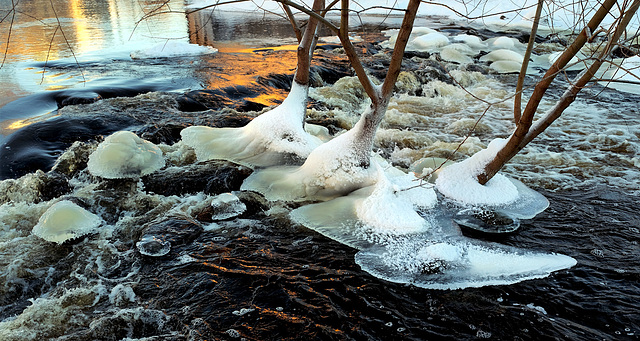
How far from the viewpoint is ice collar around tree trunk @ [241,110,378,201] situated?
366cm

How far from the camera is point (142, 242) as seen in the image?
324cm

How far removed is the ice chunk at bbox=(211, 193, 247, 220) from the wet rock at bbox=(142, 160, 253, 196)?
1.12 ft

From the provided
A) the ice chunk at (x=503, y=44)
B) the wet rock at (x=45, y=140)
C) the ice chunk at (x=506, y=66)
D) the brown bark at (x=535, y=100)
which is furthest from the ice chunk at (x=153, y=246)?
the ice chunk at (x=503, y=44)

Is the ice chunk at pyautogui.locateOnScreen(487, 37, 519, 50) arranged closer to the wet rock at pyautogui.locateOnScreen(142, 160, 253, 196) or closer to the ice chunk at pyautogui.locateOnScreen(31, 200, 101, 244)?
the wet rock at pyautogui.locateOnScreen(142, 160, 253, 196)

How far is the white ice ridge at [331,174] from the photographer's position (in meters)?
3.69

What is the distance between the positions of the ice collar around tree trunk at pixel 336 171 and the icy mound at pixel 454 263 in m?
0.82

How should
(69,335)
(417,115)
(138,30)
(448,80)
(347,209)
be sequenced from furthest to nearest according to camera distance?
(138,30), (448,80), (417,115), (347,209), (69,335)

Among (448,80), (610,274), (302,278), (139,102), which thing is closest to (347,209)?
(302,278)

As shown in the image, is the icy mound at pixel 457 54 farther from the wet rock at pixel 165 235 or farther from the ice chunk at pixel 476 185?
the wet rock at pixel 165 235

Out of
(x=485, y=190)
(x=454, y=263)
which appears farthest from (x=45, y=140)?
(x=485, y=190)

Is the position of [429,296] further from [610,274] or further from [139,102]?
[139,102]

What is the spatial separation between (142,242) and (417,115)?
214 inches

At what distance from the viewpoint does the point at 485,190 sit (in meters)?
3.69

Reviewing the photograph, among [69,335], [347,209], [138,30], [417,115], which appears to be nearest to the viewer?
[69,335]
